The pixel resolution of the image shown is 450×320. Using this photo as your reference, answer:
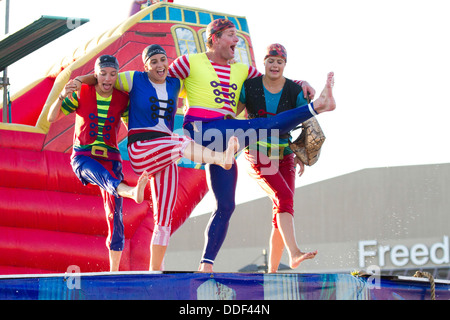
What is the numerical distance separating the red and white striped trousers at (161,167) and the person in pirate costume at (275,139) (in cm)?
65

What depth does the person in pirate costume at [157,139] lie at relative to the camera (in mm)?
5391

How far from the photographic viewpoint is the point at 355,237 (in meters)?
21.1

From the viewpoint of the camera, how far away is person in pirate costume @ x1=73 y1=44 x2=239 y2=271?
539 cm

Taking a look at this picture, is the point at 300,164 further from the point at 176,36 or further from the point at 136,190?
the point at 176,36

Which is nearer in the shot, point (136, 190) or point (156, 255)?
point (136, 190)

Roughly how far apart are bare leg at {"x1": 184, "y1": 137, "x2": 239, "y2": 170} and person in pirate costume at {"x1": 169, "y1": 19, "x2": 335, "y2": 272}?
20 cm

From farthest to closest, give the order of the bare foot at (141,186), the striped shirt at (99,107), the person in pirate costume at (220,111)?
1. the striped shirt at (99,107)
2. the person in pirate costume at (220,111)
3. the bare foot at (141,186)

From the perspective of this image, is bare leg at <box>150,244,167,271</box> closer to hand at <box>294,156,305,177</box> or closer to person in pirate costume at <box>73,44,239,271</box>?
person in pirate costume at <box>73,44,239,271</box>

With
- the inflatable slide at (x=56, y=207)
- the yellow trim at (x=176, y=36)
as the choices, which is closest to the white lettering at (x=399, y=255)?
the inflatable slide at (x=56, y=207)

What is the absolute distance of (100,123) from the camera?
5.62 m

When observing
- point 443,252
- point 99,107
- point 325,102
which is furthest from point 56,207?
point 443,252

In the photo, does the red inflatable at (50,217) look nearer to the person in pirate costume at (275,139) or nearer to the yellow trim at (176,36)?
the yellow trim at (176,36)

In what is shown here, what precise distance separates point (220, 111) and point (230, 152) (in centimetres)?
63

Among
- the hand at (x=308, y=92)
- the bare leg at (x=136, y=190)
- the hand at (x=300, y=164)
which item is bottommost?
the bare leg at (x=136, y=190)
